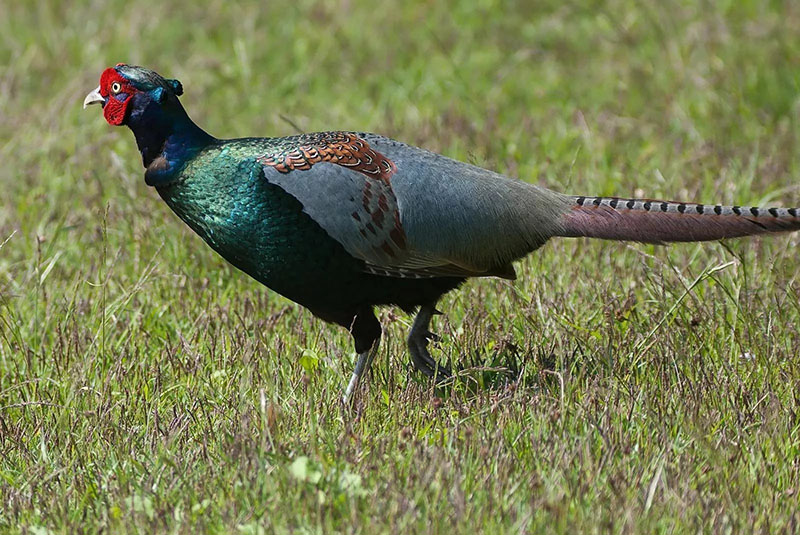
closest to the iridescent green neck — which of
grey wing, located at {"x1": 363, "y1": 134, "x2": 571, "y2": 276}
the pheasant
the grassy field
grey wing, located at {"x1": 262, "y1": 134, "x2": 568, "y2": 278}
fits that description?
the pheasant

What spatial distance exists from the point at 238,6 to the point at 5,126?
291cm

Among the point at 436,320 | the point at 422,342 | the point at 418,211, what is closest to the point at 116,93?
the point at 418,211

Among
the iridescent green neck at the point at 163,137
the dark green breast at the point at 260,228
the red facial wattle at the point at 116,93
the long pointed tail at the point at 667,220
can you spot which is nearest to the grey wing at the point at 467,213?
the long pointed tail at the point at 667,220

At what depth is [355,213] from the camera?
14.1ft

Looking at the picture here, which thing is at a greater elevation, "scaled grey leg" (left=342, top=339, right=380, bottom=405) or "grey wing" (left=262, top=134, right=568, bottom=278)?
"grey wing" (left=262, top=134, right=568, bottom=278)

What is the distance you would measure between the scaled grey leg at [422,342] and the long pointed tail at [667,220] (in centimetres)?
63

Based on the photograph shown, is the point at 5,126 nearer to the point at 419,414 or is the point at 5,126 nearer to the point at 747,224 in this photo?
the point at 419,414

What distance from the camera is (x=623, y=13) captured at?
9258 millimetres

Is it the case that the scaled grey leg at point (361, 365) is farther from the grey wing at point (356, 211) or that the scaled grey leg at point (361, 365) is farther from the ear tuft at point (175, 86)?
the ear tuft at point (175, 86)

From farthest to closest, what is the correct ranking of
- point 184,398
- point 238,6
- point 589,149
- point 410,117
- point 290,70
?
point 238,6 → point 290,70 → point 410,117 → point 589,149 → point 184,398

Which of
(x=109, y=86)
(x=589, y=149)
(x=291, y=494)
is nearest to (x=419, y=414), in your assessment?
(x=291, y=494)

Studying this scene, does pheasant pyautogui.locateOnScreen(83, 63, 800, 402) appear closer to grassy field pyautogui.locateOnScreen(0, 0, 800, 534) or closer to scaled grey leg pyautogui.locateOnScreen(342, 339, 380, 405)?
scaled grey leg pyautogui.locateOnScreen(342, 339, 380, 405)

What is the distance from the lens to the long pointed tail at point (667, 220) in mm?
4113

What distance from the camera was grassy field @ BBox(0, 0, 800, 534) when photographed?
11.3 ft
